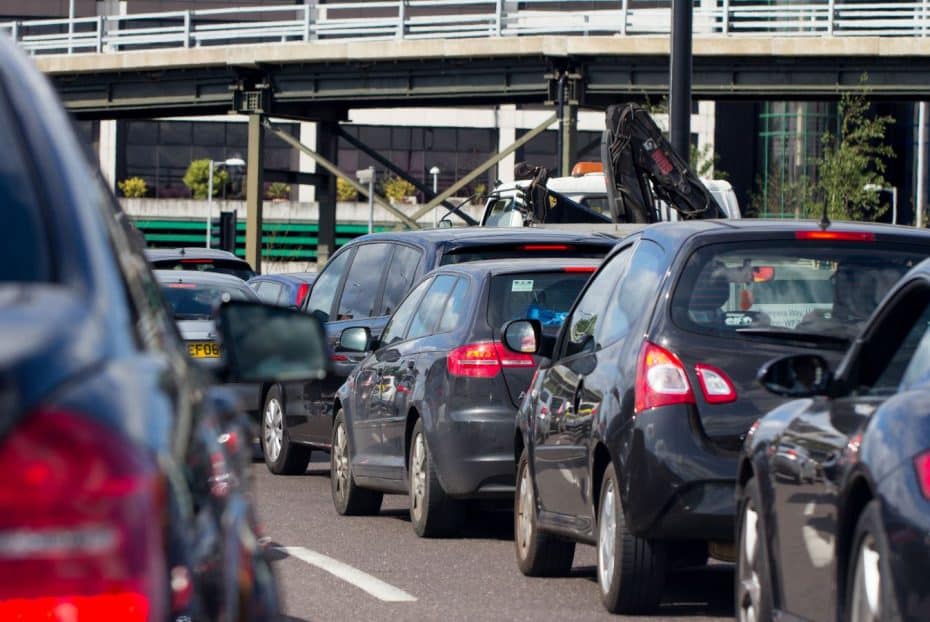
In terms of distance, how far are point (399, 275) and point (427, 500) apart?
349 centimetres

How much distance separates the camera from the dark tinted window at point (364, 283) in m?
15.0

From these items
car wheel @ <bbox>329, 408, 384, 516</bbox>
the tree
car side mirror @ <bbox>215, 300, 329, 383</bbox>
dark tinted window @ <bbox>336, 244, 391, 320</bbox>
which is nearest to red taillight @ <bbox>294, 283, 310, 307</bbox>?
dark tinted window @ <bbox>336, 244, 391, 320</bbox>

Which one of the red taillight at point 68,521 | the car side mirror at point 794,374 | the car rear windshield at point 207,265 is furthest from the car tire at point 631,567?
the car rear windshield at point 207,265

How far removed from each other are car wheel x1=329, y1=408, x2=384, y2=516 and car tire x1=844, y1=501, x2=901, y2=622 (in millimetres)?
7705

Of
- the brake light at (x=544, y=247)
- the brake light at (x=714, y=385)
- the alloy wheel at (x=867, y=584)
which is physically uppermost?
the brake light at (x=544, y=247)

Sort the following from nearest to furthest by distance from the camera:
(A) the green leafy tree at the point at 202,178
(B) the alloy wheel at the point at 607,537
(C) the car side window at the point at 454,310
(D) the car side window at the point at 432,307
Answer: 1. (B) the alloy wheel at the point at 607,537
2. (C) the car side window at the point at 454,310
3. (D) the car side window at the point at 432,307
4. (A) the green leafy tree at the point at 202,178

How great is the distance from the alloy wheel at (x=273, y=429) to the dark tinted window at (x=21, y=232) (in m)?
13.5

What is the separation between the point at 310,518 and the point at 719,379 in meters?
5.14

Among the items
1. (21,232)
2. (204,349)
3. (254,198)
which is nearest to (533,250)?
(204,349)

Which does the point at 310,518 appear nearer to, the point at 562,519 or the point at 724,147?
the point at 562,519

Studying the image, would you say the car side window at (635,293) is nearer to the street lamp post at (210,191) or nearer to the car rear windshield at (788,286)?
the car rear windshield at (788,286)

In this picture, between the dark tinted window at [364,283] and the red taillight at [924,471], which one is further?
the dark tinted window at [364,283]

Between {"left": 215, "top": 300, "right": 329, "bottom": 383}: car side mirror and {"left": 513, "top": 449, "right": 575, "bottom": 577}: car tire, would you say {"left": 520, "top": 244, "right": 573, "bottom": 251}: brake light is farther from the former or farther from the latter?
{"left": 215, "top": 300, "right": 329, "bottom": 383}: car side mirror

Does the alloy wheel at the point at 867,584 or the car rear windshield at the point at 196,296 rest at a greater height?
the car rear windshield at the point at 196,296
